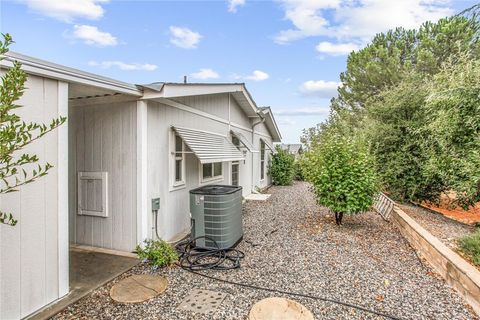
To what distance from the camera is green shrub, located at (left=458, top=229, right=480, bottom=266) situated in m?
5.14

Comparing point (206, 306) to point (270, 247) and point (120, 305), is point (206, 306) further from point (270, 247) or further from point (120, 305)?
point (270, 247)

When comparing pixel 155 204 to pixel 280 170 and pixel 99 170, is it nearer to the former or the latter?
pixel 99 170

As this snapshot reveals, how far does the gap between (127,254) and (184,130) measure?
3.22 meters

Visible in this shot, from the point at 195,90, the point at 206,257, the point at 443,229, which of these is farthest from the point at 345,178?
the point at 195,90

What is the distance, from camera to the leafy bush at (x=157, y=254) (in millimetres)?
5373

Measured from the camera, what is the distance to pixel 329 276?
4.99 meters

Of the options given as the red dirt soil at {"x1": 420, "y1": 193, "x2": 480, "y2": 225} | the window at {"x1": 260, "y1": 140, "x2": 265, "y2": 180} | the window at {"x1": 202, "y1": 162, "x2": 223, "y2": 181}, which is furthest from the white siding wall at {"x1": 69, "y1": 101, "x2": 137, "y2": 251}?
the window at {"x1": 260, "y1": 140, "x2": 265, "y2": 180}

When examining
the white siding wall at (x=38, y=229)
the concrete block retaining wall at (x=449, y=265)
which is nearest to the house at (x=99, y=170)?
→ the white siding wall at (x=38, y=229)

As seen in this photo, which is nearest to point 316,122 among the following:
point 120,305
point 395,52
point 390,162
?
point 395,52

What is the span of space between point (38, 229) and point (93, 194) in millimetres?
2534

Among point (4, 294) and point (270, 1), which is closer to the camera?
point (4, 294)

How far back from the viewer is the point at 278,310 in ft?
12.4

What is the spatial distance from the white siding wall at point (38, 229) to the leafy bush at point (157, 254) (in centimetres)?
154

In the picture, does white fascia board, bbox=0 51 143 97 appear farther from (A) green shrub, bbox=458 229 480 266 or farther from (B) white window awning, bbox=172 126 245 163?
(A) green shrub, bbox=458 229 480 266
